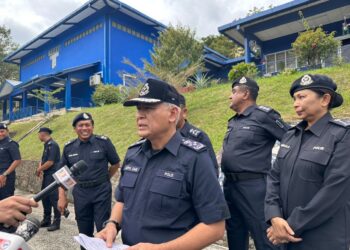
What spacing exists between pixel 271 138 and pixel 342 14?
14.4 meters

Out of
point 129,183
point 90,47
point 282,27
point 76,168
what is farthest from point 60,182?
point 90,47

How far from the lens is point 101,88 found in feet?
55.7

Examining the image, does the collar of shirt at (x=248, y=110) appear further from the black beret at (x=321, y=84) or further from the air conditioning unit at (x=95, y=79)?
the air conditioning unit at (x=95, y=79)

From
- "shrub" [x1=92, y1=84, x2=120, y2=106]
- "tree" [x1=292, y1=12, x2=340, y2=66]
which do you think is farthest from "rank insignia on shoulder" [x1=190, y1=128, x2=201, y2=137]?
"shrub" [x1=92, y1=84, x2=120, y2=106]

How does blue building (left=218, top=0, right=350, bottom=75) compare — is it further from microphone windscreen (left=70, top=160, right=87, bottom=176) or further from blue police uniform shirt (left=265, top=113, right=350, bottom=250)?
microphone windscreen (left=70, top=160, right=87, bottom=176)

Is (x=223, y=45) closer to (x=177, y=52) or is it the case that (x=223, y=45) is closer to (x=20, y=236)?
(x=177, y=52)

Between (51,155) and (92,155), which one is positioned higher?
(92,155)

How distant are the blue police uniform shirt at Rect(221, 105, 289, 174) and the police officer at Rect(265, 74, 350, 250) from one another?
631 mm

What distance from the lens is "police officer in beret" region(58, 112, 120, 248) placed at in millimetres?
4051

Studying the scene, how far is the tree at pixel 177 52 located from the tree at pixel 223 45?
12.2 metres

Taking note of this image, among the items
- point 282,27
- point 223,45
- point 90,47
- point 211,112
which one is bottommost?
point 211,112

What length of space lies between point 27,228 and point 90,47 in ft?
73.5

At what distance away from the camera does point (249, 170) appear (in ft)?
10.7

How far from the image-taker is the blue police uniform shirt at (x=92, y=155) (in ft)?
13.7
